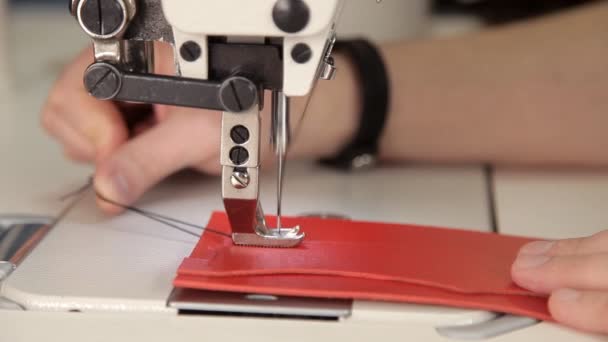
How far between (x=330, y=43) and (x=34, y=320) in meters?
0.34

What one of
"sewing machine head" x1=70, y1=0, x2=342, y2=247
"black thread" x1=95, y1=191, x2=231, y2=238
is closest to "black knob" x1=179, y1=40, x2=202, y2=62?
"sewing machine head" x1=70, y1=0, x2=342, y2=247

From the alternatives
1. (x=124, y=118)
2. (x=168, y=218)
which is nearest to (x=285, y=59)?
(x=168, y=218)

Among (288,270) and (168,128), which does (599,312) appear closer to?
(288,270)

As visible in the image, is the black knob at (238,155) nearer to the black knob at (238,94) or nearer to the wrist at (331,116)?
the black knob at (238,94)

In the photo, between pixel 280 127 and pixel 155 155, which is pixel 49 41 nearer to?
pixel 155 155

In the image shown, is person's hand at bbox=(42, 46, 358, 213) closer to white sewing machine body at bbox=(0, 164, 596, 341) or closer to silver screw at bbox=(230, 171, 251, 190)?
white sewing machine body at bbox=(0, 164, 596, 341)

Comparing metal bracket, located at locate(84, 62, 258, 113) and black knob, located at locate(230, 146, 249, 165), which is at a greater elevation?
metal bracket, located at locate(84, 62, 258, 113)

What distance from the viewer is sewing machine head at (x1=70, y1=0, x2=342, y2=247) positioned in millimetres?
757

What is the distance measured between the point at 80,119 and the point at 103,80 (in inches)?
14.7

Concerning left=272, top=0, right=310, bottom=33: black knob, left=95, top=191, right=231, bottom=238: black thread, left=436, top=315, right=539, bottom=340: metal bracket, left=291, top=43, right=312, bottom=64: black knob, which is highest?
left=272, top=0, right=310, bottom=33: black knob

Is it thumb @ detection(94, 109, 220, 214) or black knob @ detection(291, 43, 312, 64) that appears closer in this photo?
black knob @ detection(291, 43, 312, 64)

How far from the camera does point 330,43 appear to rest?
803mm

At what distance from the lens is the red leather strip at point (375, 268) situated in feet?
2.52

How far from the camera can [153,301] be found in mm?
777
